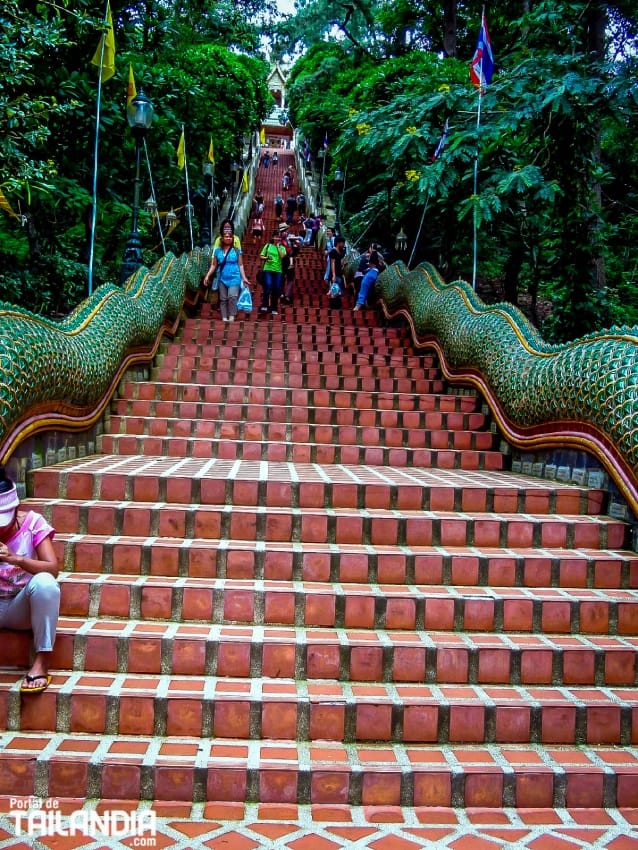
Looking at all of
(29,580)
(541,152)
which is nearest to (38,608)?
(29,580)

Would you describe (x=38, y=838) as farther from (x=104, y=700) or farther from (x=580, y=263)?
(x=580, y=263)

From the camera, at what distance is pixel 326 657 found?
3.39 m

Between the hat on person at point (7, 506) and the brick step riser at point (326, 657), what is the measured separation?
564mm

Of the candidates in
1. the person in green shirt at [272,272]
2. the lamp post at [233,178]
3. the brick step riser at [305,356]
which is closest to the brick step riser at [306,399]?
the brick step riser at [305,356]

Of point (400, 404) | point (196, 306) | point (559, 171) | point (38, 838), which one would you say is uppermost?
point (559, 171)

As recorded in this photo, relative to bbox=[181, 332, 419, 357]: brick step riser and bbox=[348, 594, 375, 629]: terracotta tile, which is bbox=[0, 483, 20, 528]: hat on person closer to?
bbox=[348, 594, 375, 629]: terracotta tile

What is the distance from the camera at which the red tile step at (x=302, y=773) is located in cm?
287

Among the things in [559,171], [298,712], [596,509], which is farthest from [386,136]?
[298,712]

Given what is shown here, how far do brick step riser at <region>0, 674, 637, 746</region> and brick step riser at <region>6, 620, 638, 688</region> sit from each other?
0.15 meters

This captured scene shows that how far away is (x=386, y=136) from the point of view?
862 cm

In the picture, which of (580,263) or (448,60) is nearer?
(580,263)

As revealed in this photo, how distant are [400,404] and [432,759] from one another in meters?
3.97

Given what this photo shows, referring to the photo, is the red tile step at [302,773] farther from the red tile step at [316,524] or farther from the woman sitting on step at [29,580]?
the red tile step at [316,524]

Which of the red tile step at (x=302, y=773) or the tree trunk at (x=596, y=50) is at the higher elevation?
the tree trunk at (x=596, y=50)
